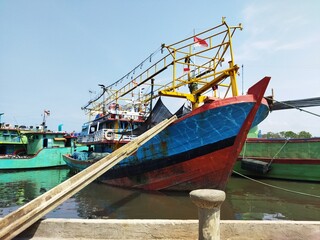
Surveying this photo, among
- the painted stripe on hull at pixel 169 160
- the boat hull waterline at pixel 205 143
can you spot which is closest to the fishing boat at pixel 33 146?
the painted stripe on hull at pixel 169 160

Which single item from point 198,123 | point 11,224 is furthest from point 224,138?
point 11,224

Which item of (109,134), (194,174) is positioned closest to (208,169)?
(194,174)

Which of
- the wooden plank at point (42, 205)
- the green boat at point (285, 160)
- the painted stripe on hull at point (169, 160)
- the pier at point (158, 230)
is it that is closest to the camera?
the wooden plank at point (42, 205)

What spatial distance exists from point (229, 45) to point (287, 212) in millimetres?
6514

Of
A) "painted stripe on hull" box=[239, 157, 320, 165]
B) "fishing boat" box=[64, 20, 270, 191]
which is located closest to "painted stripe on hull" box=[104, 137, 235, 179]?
"fishing boat" box=[64, 20, 270, 191]

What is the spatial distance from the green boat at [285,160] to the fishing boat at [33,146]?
15750 millimetres

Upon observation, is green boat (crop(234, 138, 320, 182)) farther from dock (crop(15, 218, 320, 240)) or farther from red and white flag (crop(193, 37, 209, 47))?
dock (crop(15, 218, 320, 240))

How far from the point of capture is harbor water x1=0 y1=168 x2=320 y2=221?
22.0 ft

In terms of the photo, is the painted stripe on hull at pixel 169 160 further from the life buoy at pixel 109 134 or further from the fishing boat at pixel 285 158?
the fishing boat at pixel 285 158

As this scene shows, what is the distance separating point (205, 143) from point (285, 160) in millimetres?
6872

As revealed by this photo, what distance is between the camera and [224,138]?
8250 mm

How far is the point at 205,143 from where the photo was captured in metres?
8.41

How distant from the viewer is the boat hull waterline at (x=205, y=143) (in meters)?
7.93

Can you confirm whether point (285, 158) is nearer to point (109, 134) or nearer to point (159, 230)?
point (109, 134)
